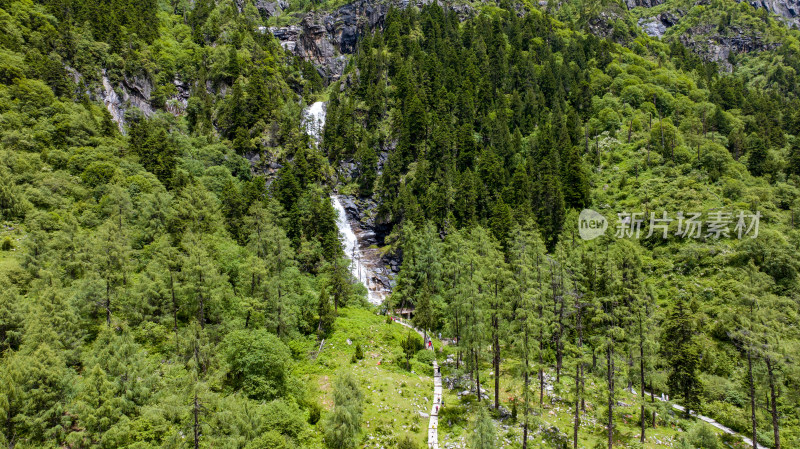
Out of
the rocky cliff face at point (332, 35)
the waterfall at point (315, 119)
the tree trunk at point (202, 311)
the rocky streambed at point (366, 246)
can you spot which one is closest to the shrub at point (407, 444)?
the tree trunk at point (202, 311)

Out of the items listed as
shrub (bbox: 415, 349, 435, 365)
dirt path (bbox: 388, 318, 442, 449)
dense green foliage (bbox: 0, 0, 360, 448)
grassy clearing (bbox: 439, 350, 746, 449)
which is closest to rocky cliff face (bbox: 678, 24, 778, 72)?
dense green foliage (bbox: 0, 0, 360, 448)

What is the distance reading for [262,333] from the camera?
41.1 meters

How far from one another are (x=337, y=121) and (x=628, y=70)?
89.1m

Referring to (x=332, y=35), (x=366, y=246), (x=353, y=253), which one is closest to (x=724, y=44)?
(x=332, y=35)

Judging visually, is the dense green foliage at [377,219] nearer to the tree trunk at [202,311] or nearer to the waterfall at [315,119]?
the tree trunk at [202,311]

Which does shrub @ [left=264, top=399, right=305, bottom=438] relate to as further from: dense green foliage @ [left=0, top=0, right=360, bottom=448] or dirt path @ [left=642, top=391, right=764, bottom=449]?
dirt path @ [left=642, top=391, right=764, bottom=449]

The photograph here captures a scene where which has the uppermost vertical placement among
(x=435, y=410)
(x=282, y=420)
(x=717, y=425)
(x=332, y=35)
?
(x=332, y=35)

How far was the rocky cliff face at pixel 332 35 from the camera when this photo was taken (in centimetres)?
15600

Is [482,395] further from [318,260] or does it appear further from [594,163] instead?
[594,163]

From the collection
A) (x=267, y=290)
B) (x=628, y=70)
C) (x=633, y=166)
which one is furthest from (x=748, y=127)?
(x=267, y=290)

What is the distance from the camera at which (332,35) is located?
162000 mm

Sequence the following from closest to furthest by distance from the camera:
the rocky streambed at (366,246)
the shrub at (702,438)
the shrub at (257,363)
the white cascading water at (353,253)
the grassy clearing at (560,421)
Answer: the shrub at (702,438), the grassy clearing at (560,421), the shrub at (257,363), the white cascading water at (353,253), the rocky streambed at (366,246)

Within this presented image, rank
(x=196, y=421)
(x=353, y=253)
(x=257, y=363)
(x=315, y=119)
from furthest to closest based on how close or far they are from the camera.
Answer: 1. (x=315, y=119)
2. (x=353, y=253)
3. (x=257, y=363)
4. (x=196, y=421)

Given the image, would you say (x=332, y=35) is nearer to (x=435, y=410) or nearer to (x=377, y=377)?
(x=377, y=377)
